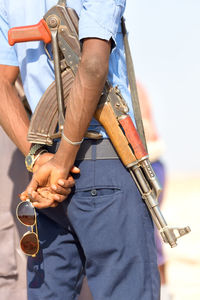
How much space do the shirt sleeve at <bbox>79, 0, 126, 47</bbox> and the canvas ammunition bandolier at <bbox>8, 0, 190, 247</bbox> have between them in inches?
4.9

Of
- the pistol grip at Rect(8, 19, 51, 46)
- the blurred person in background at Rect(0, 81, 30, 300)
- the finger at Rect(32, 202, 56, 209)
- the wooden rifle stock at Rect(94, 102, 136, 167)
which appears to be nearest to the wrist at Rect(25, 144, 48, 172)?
the finger at Rect(32, 202, 56, 209)

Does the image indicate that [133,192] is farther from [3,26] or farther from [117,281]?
[3,26]

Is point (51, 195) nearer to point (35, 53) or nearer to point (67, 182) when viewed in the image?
point (67, 182)

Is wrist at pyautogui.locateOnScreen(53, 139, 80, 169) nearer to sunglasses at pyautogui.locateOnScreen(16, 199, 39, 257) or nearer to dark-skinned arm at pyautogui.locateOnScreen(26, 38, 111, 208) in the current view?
dark-skinned arm at pyautogui.locateOnScreen(26, 38, 111, 208)

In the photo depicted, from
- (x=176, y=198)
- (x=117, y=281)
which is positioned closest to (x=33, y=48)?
(x=117, y=281)

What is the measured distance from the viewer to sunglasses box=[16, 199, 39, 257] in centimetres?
238

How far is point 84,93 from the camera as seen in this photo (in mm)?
2176

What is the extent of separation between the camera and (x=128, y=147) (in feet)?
7.54

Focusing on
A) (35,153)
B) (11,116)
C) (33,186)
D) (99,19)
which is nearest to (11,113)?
(11,116)

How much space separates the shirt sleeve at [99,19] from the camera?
2158 millimetres

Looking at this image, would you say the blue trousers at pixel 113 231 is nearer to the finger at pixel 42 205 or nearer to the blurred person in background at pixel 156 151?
the finger at pixel 42 205

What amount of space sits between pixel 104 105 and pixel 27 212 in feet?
1.67

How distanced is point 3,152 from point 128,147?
0.97 metres

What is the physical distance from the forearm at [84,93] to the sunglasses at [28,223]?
253 mm
